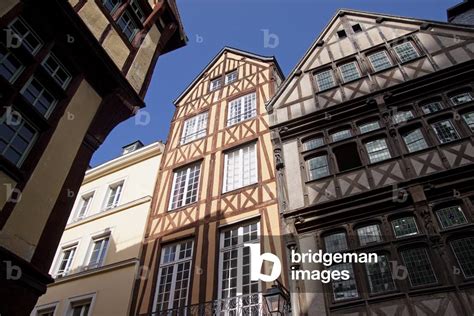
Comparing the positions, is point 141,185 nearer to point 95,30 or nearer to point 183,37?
point 183,37

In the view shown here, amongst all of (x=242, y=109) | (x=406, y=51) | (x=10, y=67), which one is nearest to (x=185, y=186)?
(x=242, y=109)

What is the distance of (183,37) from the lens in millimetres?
11641

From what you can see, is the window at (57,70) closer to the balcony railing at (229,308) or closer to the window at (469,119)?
the balcony railing at (229,308)

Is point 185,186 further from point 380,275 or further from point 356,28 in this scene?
point 356,28

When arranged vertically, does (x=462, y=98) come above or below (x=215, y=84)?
below

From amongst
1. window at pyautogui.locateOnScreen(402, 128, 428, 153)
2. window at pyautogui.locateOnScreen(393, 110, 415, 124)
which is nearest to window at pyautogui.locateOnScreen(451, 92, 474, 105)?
window at pyautogui.locateOnScreen(393, 110, 415, 124)

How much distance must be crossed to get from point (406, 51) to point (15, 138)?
925cm

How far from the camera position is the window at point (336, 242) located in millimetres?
7570

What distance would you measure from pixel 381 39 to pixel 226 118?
16.7ft

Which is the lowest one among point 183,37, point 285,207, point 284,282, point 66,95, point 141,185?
point 284,282

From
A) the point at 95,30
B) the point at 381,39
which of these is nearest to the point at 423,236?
the point at 381,39

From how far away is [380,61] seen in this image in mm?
10414

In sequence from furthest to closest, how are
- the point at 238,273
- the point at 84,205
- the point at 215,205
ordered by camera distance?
1. the point at 84,205
2. the point at 215,205
3. the point at 238,273

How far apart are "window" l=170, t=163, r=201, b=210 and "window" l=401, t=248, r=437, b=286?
5.84 metres
